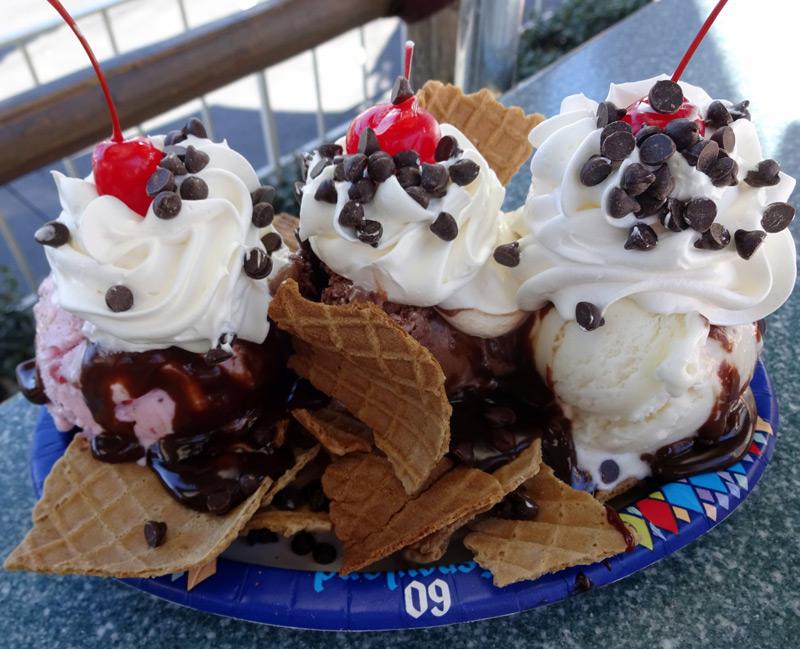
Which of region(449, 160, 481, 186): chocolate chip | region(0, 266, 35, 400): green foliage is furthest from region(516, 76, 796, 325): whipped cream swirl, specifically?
region(0, 266, 35, 400): green foliage

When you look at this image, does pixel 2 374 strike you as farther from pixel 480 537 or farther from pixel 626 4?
pixel 626 4

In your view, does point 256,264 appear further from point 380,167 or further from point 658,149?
point 658,149

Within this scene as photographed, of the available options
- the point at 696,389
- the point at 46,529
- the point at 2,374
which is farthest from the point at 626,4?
the point at 46,529

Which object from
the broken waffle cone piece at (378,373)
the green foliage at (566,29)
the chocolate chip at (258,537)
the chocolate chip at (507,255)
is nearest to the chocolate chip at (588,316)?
the chocolate chip at (507,255)

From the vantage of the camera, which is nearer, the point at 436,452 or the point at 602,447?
the point at 436,452

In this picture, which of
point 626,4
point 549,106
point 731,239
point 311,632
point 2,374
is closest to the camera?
point 731,239

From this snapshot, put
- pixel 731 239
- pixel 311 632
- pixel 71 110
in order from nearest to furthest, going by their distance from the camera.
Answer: pixel 731 239
pixel 311 632
pixel 71 110

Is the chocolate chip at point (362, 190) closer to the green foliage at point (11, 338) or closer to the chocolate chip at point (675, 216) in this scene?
the chocolate chip at point (675, 216)

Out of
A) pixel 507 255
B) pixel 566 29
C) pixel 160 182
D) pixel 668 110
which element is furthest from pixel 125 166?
pixel 566 29
